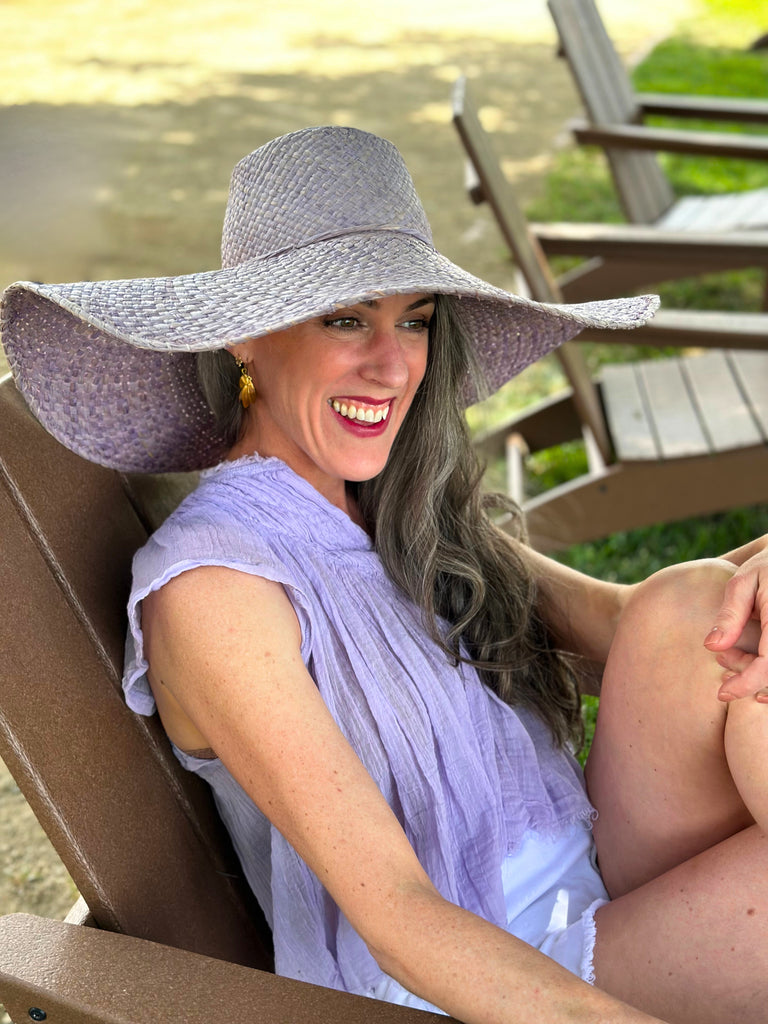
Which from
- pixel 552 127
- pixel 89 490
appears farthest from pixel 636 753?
pixel 552 127

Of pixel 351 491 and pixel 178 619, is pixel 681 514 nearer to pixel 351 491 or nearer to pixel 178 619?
pixel 351 491

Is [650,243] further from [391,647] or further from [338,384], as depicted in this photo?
[391,647]

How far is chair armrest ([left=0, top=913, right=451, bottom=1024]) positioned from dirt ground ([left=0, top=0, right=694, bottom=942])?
1234 mm

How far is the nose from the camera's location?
1.69 metres

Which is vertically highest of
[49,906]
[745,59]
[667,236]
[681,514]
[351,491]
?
[351,491]

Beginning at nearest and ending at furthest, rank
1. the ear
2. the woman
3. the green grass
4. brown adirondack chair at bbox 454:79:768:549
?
the woman < the ear < brown adirondack chair at bbox 454:79:768:549 < the green grass

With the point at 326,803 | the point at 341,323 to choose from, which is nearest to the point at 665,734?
the point at 326,803

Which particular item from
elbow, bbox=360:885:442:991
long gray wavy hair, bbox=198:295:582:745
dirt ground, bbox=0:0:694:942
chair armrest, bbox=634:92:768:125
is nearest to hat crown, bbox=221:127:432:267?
long gray wavy hair, bbox=198:295:582:745

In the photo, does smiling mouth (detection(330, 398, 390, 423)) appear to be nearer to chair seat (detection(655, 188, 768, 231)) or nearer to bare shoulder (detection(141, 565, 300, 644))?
bare shoulder (detection(141, 565, 300, 644))

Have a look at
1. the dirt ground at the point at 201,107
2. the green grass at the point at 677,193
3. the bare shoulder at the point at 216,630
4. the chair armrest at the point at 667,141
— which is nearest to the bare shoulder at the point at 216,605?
the bare shoulder at the point at 216,630

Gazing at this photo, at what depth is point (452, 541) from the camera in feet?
6.35

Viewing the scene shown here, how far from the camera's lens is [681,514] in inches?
135

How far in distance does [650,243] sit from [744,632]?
→ 2226mm

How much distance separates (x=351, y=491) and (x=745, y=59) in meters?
9.71
